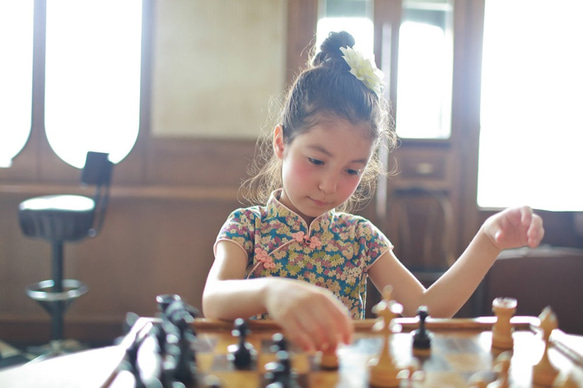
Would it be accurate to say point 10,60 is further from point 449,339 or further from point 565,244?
point 565,244

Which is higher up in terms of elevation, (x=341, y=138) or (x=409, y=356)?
(x=341, y=138)

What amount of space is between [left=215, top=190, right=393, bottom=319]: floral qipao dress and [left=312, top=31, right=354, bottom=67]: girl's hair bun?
16.1 inches

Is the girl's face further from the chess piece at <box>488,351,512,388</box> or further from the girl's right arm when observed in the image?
the chess piece at <box>488,351,512,388</box>

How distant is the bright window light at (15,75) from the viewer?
139 inches

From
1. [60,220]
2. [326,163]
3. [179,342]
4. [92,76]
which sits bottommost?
[60,220]

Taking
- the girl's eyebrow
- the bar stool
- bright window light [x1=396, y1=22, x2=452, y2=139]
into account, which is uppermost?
bright window light [x1=396, y1=22, x2=452, y2=139]

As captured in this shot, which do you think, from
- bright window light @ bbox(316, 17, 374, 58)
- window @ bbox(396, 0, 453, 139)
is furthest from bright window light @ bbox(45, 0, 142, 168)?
window @ bbox(396, 0, 453, 139)

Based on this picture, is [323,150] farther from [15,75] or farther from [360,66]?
[15,75]

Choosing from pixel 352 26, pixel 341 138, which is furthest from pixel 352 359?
pixel 352 26

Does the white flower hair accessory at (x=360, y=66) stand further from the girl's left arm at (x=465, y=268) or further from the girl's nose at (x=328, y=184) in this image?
the girl's left arm at (x=465, y=268)

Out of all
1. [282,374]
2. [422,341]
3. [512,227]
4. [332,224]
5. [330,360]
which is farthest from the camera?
[332,224]

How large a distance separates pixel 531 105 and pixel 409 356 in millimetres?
3534

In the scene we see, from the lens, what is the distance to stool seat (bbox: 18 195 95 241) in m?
2.59

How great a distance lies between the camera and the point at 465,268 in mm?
1230
